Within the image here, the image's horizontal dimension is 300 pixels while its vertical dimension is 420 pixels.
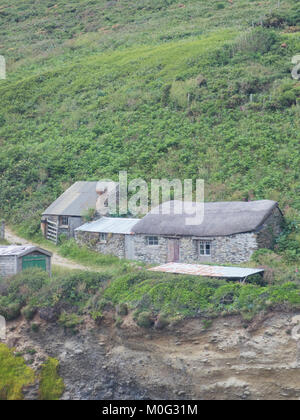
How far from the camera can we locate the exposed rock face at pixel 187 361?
1936 cm

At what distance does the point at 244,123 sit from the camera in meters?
40.8

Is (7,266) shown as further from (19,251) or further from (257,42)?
(257,42)

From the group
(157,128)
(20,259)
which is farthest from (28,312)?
(157,128)

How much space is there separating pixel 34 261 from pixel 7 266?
3.73 ft

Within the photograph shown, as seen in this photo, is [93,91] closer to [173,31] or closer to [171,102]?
[171,102]

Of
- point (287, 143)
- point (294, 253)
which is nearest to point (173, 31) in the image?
point (287, 143)

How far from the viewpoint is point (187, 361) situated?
66.9 ft

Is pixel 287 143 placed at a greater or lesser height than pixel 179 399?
greater

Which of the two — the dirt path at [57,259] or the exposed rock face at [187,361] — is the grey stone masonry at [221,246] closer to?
the dirt path at [57,259]

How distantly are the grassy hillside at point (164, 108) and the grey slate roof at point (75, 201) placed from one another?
1.76 m

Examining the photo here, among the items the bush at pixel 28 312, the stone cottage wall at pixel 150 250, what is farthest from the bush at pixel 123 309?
the stone cottage wall at pixel 150 250

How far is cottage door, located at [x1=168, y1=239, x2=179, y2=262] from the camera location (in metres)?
27.5

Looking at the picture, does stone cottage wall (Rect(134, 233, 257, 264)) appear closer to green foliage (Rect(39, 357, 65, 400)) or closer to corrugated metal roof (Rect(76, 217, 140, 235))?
corrugated metal roof (Rect(76, 217, 140, 235))

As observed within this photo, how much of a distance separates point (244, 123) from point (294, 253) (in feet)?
55.8
